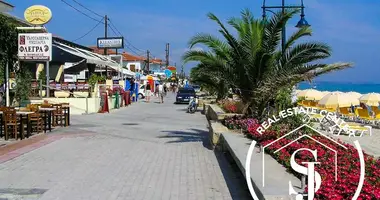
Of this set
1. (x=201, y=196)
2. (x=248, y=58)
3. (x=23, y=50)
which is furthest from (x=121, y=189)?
(x=23, y=50)

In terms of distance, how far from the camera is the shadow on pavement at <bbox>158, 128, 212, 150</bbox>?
13.5m

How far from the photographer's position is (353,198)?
4.50 meters

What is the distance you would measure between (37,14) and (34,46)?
269cm

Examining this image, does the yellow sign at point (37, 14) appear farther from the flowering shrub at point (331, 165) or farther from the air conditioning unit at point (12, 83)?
the flowering shrub at point (331, 165)

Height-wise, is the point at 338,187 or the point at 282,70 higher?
the point at 282,70

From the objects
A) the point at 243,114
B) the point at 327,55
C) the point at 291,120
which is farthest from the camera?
the point at 243,114

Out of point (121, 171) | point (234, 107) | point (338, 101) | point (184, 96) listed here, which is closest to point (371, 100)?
point (338, 101)

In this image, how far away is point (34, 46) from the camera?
1802cm

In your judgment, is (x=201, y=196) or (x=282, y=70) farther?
(x=282, y=70)

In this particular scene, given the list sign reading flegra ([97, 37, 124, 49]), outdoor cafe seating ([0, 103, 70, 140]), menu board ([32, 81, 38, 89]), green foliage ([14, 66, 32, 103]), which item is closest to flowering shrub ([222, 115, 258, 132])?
outdoor cafe seating ([0, 103, 70, 140])

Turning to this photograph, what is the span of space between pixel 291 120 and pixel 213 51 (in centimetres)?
375

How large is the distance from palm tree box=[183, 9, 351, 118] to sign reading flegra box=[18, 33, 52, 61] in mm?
8049

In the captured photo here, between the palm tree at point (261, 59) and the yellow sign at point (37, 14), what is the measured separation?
10074mm

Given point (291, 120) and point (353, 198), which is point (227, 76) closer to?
point (291, 120)
